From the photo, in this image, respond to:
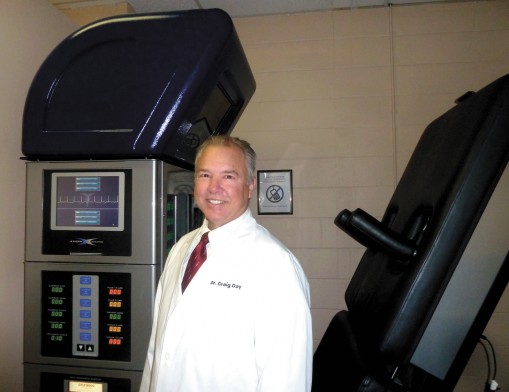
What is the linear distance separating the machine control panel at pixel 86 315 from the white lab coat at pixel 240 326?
0.24m

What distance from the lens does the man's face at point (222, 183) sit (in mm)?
1350

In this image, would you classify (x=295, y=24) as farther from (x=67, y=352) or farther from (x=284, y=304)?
(x=67, y=352)

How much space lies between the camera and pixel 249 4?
252 centimetres

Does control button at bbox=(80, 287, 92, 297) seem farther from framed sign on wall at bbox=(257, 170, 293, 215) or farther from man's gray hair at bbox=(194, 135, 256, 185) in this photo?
framed sign on wall at bbox=(257, 170, 293, 215)

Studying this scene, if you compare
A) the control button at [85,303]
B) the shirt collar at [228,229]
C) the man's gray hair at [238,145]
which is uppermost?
the man's gray hair at [238,145]

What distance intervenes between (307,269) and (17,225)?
1.76 meters

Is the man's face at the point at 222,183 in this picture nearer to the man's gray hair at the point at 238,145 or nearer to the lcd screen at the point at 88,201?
the man's gray hair at the point at 238,145

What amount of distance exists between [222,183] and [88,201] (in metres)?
0.60

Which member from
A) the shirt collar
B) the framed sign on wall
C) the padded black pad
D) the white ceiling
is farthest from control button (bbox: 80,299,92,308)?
the white ceiling

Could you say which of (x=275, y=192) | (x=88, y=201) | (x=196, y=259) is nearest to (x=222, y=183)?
(x=196, y=259)

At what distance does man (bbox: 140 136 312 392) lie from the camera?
115 centimetres

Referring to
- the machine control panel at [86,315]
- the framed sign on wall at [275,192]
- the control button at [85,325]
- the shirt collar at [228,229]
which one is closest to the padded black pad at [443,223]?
the shirt collar at [228,229]

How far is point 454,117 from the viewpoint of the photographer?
3.88 feet

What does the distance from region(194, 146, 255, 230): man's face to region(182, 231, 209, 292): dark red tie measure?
0.30 feet
